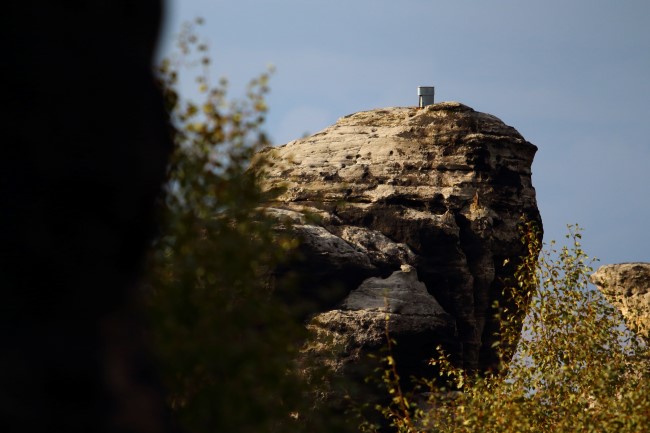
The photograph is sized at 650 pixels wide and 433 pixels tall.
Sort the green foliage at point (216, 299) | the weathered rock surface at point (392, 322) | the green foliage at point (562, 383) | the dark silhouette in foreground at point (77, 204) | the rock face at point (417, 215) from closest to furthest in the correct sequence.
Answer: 1. the dark silhouette in foreground at point (77, 204)
2. the green foliage at point (216, 299)
3. the green foliage at point (562, 383)
4. the weathered rock surface at point (392, 322)
5. the rock face at point (417, 215)

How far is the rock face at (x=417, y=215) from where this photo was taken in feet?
88.9

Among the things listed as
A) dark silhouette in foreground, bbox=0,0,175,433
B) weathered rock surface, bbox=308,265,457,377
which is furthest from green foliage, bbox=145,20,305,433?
weathered rock surface, bbox=308,265,457,377

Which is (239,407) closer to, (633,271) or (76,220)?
(76,220)

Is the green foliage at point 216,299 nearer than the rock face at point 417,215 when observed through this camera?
Yes

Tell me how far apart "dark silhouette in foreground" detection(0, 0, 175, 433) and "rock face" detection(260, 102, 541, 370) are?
2106 cm

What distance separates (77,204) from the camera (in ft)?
16.8

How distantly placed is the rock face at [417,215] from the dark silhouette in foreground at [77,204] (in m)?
21.1

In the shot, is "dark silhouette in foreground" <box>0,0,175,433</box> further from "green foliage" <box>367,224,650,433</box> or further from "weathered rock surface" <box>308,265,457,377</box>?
"weathered rock surface" <box>308,265,457,377</box>

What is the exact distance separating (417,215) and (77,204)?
2448 cm

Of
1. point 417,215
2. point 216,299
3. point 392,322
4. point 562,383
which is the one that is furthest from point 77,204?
point 417,215

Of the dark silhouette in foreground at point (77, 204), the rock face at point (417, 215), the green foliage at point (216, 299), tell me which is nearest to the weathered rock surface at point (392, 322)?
the rock face at point (417, 215)

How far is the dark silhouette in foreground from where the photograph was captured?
191 inches

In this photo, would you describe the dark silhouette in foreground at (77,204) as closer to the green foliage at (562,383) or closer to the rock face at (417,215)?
the green foliage at (562,383)

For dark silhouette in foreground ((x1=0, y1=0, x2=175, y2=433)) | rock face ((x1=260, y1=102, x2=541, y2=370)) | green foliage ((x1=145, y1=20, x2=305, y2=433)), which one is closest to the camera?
dark silhouette in foreground ((x1=0, y1=0, x2=175, y2=433))
